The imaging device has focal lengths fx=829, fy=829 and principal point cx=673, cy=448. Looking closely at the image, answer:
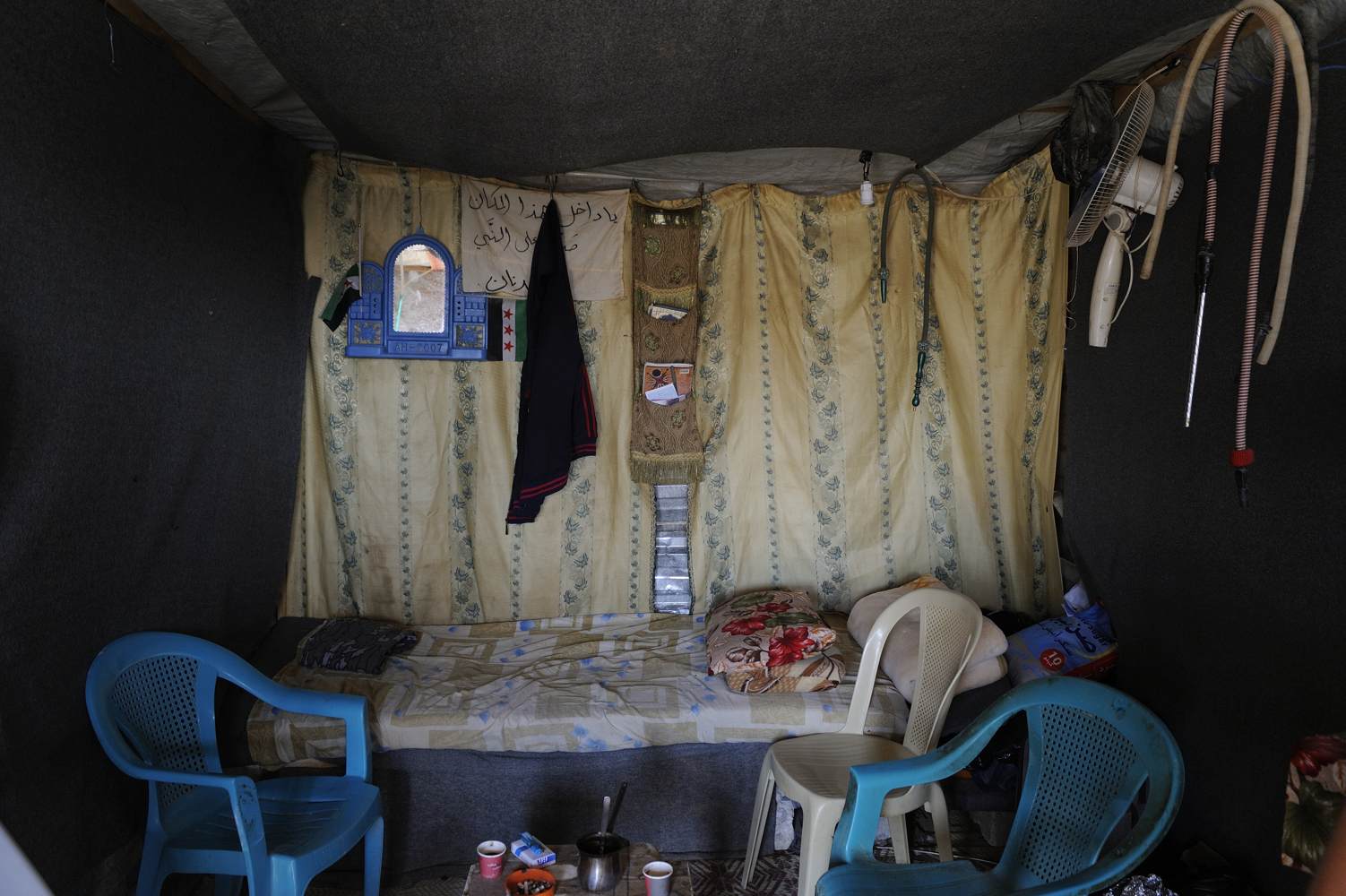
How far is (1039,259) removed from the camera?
3.34m

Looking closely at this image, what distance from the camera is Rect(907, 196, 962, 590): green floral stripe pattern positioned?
11.5 ft

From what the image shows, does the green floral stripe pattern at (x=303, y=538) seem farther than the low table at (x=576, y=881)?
Yes

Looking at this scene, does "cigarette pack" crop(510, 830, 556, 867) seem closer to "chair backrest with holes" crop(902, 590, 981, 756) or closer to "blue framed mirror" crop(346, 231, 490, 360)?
"chair backrest with holes" crop(902, 590, 981, 756)

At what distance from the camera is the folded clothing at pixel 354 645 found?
291cm

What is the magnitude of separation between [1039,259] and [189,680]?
330 cm

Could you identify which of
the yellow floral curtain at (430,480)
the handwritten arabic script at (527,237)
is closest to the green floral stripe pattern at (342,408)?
the yellow floral curtain at (430,480)

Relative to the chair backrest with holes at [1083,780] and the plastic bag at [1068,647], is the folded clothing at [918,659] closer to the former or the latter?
the plastic bag at [1068,647]

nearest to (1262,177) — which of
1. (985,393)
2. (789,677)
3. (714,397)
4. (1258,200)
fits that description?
(1258,200)

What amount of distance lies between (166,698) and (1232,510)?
2.86 m

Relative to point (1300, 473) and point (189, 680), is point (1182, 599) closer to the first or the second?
point (1300, 473)

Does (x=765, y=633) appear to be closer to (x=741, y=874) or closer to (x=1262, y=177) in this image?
(x=741, y=874)

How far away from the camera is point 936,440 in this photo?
11.5 ft

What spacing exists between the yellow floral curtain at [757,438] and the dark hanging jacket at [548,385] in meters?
0.14

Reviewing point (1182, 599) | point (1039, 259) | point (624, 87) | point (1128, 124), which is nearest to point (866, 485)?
point (1039, 259)
